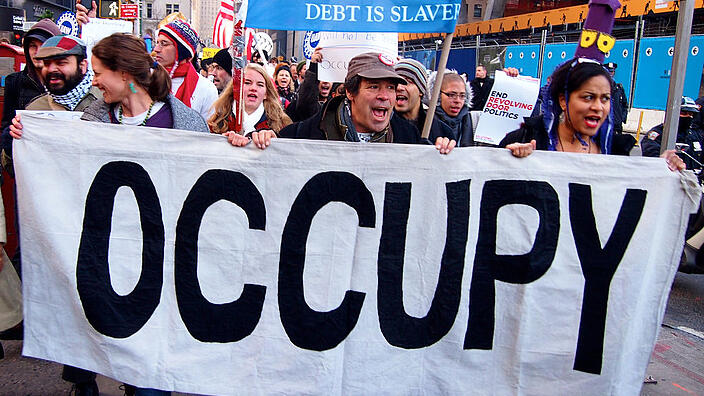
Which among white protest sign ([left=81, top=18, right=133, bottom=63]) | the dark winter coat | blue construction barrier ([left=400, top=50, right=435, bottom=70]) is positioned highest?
blue construction barrier ([left=400, top=50, right=435, bottom=70])

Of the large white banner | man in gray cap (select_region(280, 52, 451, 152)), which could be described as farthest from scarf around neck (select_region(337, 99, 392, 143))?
the large white banner

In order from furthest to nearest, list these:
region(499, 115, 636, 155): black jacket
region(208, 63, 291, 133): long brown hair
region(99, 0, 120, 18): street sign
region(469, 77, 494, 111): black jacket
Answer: region(99, 0, 120, 18): street sign → region(469, 77, 494, 111): black jacket → region(208, 63, 291, 133): long brown hair → region(499, 115, 636, 155): black jacket

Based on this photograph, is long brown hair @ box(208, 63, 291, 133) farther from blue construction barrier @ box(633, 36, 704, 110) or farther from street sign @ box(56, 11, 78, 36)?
blue construction barrier @ box(633, 36, 704, 110)

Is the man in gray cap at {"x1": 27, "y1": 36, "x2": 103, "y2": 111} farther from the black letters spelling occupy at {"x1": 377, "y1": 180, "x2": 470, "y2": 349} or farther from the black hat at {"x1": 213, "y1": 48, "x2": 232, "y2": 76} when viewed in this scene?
the black hat at {"x1": 213, "y1": 48, "x2": 232, "y2": 76}

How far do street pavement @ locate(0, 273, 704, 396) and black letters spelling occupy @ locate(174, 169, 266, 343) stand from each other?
110 centimetres

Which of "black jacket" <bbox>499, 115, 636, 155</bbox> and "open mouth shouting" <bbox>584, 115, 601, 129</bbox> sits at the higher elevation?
"open mouth shouting" <bbox>584, 115, 601, 129</bbox>

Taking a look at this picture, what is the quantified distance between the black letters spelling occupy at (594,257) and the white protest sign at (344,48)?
2296 millimetres

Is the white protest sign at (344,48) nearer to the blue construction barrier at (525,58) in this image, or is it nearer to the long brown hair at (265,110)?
the long brown hair at (265,110)

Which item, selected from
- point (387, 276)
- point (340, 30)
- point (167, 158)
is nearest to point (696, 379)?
point (387, 276)

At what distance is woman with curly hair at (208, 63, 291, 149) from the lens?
15.9 ft

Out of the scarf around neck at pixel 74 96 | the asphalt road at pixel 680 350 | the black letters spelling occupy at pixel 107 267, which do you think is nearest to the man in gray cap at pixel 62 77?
the scarf around neck at pixel 74 96

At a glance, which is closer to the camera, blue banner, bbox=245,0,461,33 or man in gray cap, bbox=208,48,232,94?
blue banner, bbox=245,0,461,33

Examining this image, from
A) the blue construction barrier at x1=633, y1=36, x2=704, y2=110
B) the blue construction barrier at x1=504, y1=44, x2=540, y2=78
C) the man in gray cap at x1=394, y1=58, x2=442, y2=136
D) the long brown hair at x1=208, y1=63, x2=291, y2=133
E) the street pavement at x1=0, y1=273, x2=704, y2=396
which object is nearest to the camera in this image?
the street pavement at x1=0, y1=273, x2=704, y2=396

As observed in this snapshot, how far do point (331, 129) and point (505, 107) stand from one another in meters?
2.97
